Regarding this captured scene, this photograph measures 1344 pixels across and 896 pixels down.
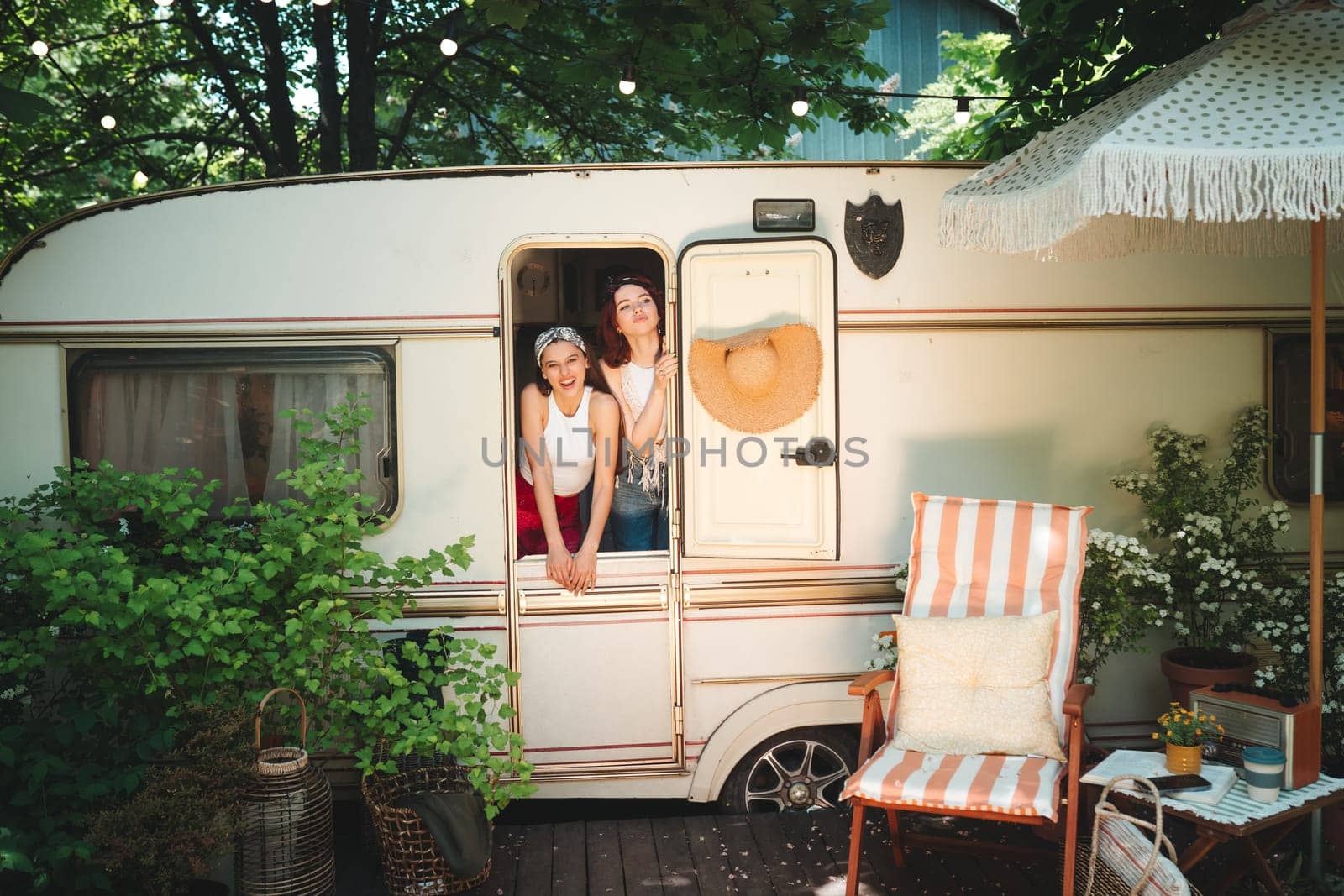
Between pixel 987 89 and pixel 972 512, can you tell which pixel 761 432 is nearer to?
pixel 972 512

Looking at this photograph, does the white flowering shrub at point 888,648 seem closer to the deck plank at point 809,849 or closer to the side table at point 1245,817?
the deck plank at point 809,849

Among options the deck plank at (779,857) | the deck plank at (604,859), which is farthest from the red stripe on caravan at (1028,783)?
the deck plank at (604,859)

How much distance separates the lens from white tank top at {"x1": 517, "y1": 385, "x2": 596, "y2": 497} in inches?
168

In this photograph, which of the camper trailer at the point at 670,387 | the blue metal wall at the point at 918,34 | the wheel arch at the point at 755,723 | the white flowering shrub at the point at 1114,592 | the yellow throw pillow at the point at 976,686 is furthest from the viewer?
the blue metal wall at the point at 918,34

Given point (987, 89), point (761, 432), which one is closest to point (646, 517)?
point (761, 432)

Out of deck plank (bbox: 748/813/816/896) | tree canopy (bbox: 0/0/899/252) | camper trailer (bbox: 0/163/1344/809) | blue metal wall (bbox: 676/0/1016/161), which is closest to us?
deck plank (bbox: 748/813/816/896)

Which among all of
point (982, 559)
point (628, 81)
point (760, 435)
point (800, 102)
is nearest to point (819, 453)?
point (760, 435)

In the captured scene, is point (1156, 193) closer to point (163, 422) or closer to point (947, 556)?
point (947, 556)

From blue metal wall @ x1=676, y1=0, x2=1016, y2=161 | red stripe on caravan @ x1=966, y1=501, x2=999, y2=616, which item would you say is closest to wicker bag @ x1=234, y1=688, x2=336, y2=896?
red stripe on caravan @ x1=966, y1=501, x2=999, y2=616

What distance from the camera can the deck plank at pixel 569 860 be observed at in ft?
12.0

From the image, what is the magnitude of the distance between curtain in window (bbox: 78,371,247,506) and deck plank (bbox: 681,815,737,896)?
2249mm

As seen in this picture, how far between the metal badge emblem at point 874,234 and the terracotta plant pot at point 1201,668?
1932 mm

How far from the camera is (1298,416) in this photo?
14.4 feet

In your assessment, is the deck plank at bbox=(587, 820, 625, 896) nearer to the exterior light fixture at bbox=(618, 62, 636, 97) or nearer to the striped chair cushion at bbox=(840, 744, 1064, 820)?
the striped chair cushion at bbox=(840, 744, 1064, 820)
